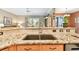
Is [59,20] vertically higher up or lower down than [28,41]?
higher up

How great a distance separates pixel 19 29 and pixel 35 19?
0.21 meters

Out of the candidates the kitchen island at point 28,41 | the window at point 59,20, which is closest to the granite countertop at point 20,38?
the kitchen island at point 28,41

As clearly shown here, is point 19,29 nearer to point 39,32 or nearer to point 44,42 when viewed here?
point 39,32

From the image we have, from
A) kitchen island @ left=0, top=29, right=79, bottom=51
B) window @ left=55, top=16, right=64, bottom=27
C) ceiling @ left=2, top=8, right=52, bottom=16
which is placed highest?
ceiling @ left=2, top=8, right=52, bottom=16

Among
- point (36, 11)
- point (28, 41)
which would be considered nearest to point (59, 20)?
point (36, 11)

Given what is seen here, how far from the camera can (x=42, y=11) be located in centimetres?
110

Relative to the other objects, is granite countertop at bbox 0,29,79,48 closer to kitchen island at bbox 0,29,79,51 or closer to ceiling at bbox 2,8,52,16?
kitchen island at bbox 0,29,79,51

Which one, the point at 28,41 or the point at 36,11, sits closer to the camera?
the point at 36,11

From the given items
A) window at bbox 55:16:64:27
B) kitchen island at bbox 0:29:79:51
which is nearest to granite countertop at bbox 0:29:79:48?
Result: kitchen island at bbox 0:29:79:51

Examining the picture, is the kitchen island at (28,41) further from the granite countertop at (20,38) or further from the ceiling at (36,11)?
the ceiling at (36,11)

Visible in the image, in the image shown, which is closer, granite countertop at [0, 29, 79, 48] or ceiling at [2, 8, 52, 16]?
ceiling at [2, 8, 52, 16]

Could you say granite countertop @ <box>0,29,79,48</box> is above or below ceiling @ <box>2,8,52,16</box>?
below

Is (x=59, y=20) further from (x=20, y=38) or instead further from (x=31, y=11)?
(x=20, y=38)
